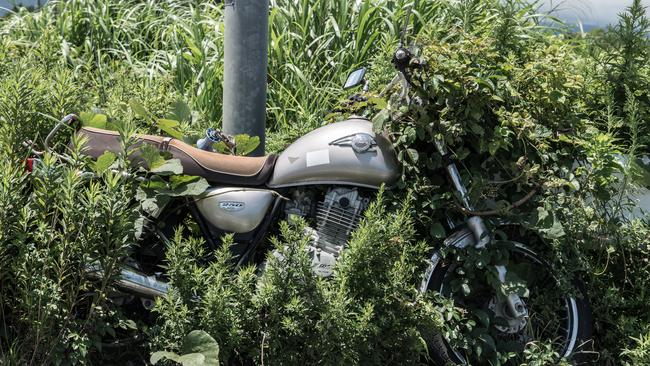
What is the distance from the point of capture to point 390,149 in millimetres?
3434

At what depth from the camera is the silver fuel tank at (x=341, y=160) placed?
11.0ft

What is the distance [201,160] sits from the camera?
3.39 meters

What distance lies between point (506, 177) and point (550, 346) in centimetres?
79

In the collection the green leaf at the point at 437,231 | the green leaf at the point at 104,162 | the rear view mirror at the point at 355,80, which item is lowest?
the green leaf at the point at 437,231

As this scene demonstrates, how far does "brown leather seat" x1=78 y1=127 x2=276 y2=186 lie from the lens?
11.0 ft

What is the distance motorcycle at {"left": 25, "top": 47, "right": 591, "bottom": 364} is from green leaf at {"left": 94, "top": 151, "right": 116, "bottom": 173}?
0.19 meters

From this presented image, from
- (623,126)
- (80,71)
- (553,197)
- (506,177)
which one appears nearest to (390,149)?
(506,177)

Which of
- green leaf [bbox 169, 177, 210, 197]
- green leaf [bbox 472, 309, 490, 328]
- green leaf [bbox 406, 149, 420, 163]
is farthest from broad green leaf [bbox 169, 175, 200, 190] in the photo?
green leaf [bbox 472, 309, 490, 328]

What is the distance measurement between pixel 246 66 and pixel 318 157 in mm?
887

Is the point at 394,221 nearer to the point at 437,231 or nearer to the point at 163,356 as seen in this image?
the point at 437,231

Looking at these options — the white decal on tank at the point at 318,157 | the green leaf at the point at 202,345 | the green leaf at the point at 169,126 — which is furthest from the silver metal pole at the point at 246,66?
the green leaf at the point at 202,345

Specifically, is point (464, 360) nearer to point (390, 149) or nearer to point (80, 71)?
point (390, 149)

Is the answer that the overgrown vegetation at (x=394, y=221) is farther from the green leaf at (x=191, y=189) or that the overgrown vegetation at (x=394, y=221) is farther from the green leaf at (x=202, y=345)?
the green leaf at (x=191, y=189)

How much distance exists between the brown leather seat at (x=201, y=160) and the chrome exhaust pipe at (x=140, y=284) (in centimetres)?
49
